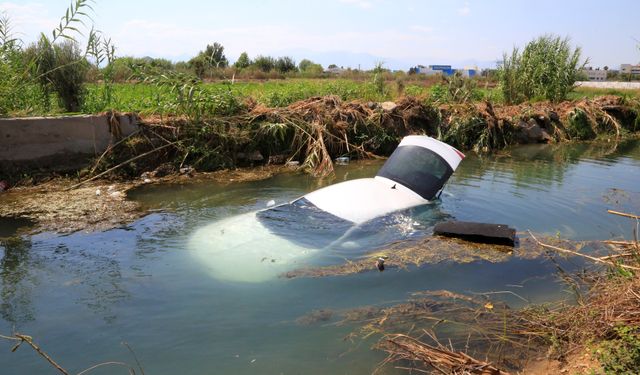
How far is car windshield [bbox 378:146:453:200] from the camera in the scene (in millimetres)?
6336

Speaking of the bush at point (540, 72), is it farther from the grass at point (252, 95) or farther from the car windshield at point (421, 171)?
the car windshield at point (421, 171)

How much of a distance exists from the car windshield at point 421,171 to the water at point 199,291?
304 millimetres

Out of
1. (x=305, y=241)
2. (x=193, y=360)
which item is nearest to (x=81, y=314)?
(x=193, y=360)

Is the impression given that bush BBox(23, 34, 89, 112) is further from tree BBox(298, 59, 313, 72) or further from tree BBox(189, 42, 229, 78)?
tree BBox(298, 59, 313, 72)

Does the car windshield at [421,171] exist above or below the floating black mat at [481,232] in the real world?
above

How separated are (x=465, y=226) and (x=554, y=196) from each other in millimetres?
3069

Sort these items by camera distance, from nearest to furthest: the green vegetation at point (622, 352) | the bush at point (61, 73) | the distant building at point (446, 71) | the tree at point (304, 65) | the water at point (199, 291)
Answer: the green vegetation at point (622, 352), the water at point (199, 291), the bush at point (61, 73), the distant building at point (446, 71), the tree at point (304, 65)

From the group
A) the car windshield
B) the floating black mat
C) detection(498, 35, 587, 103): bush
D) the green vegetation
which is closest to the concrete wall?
the car windshield

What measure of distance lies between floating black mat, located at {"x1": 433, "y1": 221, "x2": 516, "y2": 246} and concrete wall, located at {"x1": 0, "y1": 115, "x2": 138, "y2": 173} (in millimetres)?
6376

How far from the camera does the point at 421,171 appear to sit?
254 inches

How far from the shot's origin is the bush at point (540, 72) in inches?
664

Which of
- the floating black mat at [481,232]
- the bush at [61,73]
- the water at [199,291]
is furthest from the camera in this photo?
the bush at [61,73]

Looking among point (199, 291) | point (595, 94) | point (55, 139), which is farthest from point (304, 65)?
point (199, 291)

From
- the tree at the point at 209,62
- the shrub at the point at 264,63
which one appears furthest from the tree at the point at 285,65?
the tree at the point at 209,62
